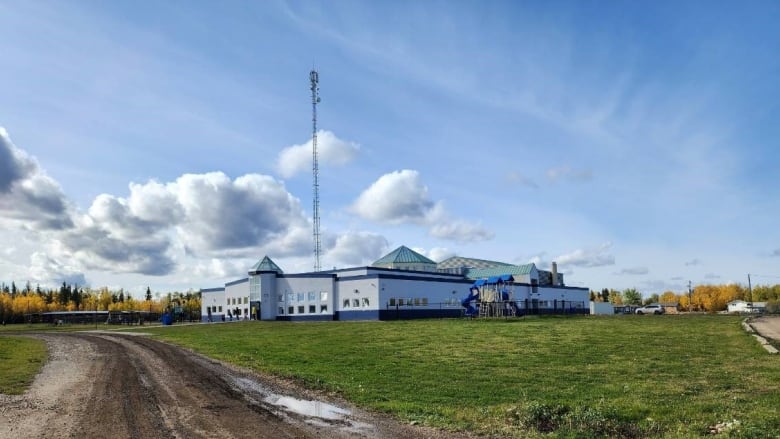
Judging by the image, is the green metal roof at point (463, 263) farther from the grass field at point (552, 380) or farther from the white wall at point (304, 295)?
the grass field at point (552, 380)

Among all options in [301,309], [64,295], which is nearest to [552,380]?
[301,309]

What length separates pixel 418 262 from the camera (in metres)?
110

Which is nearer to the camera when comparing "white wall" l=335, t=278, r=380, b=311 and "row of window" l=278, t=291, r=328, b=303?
"white wall" l=335, t=278, r=380, b=311

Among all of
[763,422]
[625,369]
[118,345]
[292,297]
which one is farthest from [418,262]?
[763,422]

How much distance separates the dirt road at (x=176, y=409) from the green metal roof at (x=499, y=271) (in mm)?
95939

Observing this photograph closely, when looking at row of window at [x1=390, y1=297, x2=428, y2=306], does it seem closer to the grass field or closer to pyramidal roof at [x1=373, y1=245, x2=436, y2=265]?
pyramidal roof at [x1=373, y1=245, x2=436, y2=265]

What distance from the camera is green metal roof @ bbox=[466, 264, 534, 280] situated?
4531 inches

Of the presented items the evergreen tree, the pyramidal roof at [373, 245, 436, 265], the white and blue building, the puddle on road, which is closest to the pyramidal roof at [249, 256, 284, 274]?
the white and blue building

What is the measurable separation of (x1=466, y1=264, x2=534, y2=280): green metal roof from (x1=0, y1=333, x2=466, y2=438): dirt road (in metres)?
95.9

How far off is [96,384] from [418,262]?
90651 mm

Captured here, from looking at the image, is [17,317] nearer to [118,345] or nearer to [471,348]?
[118,345]

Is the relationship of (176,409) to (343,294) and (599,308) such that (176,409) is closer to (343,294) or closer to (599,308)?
(343,294)

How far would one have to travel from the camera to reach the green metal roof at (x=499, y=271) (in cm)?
11507

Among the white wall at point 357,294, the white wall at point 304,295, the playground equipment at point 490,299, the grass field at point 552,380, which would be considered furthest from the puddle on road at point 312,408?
the white wall at point 304,295
